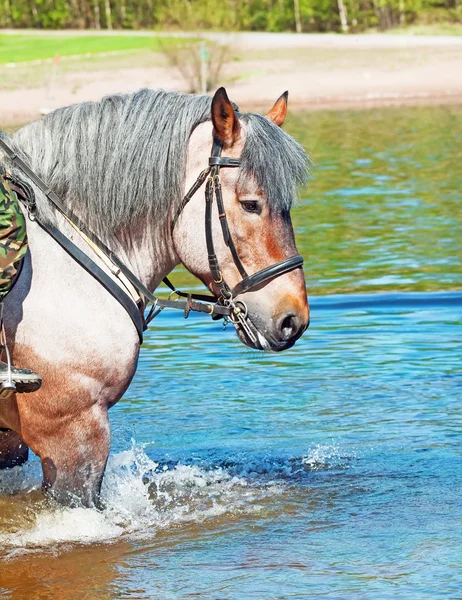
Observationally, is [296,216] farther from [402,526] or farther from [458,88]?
[458,88]

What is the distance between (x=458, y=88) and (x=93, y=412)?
33381 millimetres

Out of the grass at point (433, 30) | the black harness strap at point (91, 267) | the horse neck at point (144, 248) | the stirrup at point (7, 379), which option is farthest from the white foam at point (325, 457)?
the grass at point (433, 30)

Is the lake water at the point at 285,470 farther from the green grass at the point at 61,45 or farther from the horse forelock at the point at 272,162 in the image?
the green grass at the point at 61,45

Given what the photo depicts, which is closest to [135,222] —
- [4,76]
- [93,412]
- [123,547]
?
[93,412]

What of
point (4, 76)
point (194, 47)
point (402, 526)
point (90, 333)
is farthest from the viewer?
point (4, 76)

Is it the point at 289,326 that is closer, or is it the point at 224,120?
the point at 224,120

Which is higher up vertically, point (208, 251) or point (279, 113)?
point (279, 113)

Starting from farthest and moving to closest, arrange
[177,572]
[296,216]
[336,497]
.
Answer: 1. [296,216]
2. [336,497]
3. [177,572]

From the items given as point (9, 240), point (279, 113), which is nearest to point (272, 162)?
point (279, 113)

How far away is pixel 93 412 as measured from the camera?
4.77 m

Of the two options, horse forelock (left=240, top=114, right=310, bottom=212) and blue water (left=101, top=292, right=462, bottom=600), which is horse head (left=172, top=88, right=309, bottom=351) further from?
blue water (left=101, top=292, right=462, bottom=600)

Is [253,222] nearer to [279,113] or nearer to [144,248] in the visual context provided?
[144,248]

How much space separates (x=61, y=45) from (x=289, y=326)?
162ft

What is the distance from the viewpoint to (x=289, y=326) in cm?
473
